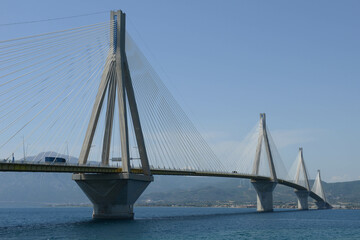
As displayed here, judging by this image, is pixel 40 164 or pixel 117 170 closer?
pixel 40 164

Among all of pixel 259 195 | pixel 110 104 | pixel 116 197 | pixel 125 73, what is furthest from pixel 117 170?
pixel 259 195

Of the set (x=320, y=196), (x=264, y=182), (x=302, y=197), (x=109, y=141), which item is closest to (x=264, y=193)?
(x=264, y=182)

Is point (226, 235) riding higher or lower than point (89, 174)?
lower

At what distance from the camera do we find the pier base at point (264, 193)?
406 feet

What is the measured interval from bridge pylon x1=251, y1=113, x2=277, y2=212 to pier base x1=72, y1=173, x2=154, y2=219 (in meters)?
60.8

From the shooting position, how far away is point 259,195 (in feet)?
418

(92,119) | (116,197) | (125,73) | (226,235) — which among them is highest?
(125,73)

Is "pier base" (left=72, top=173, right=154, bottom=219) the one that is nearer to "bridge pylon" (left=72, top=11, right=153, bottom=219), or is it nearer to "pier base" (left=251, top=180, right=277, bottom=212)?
"bridge pylon" (left=72, top=11, right=153, bottom=219)

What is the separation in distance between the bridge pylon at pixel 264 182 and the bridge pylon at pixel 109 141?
6115cm

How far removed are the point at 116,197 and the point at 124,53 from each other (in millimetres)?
20182

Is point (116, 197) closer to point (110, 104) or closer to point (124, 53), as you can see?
point (110, 104)

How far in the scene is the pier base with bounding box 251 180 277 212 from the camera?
123875mm

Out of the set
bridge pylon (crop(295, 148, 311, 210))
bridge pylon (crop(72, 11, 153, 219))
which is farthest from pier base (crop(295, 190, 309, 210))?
bridge pylon (crop(72, 11, 153, 219))

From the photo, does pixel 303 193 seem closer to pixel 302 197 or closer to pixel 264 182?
pixel 302 197
